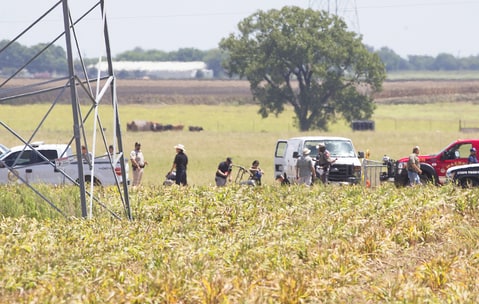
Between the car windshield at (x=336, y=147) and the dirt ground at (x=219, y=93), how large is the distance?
294 ft

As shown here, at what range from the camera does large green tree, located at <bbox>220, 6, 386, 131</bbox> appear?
9231 cm

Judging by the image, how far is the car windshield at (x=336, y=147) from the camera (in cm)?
3152

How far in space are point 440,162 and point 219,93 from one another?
112886 millimetres

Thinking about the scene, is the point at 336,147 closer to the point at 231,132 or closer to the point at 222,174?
the point at 222,174

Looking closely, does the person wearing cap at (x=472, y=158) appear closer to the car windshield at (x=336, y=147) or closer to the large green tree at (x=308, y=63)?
the car windshield at (x=336, y=147)

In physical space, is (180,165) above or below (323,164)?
above

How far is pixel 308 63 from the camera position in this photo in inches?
3725

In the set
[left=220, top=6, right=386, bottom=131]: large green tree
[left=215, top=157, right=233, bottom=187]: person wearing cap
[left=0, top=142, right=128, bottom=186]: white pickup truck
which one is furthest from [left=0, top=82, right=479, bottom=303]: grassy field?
[left=220, top=6, right=386, bottom=131]: large green tree

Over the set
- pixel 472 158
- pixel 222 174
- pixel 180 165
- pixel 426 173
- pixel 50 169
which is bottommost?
pixel 426 173

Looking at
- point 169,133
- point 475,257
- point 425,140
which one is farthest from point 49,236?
point 169,133

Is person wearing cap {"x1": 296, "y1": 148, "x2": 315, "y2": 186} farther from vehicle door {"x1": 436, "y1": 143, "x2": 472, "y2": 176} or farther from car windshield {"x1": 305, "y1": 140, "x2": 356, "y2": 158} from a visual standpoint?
vehicle door {"x1": 436, "y1": 143, "x2": 472, "y2": 176}

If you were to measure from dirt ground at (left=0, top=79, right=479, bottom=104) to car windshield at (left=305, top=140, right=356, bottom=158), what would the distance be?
3524 inches

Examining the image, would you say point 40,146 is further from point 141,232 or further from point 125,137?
point 125,137

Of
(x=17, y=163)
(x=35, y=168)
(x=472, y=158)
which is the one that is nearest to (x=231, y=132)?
(x=35, y=168)
